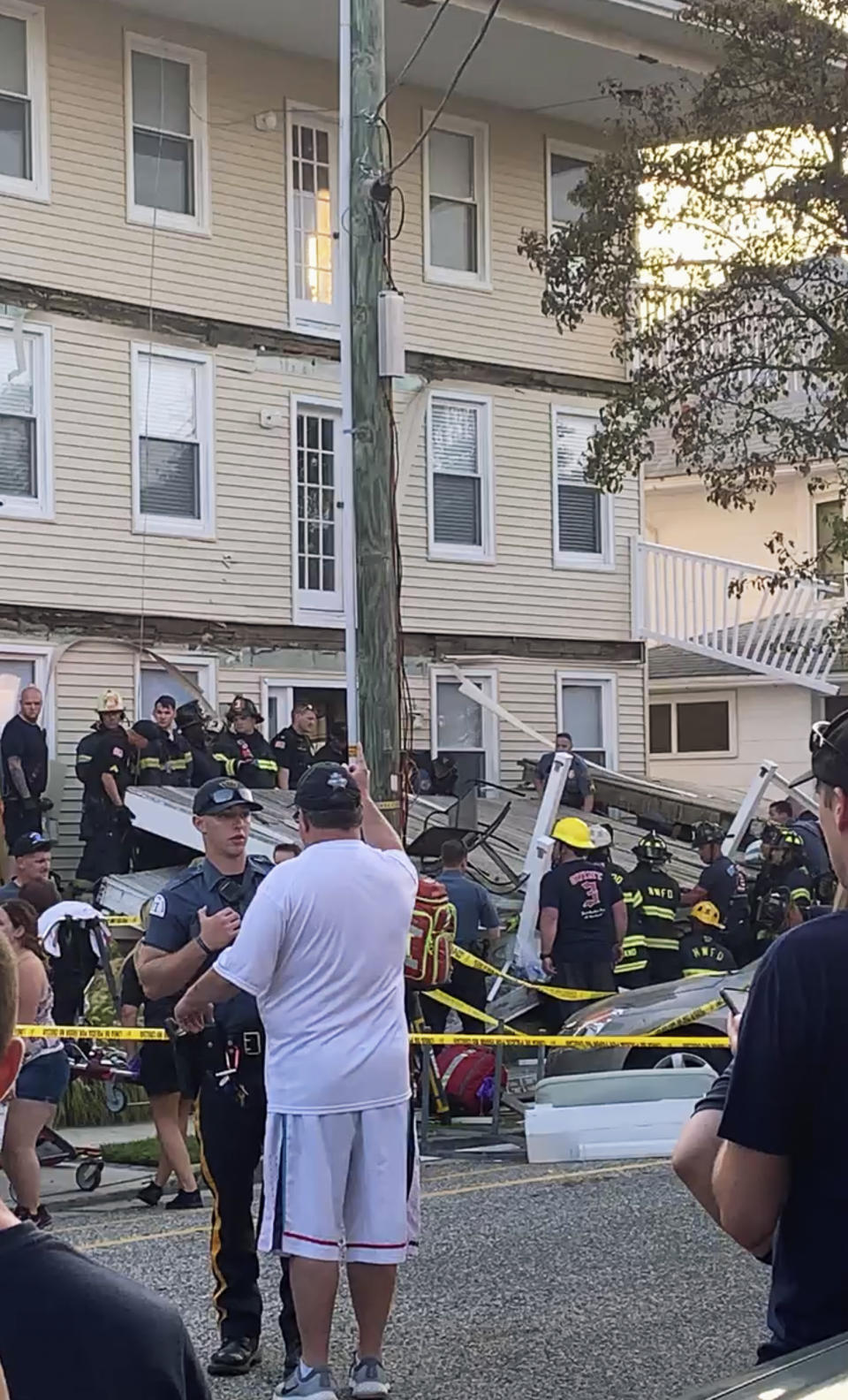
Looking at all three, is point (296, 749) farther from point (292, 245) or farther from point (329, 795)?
point (329, 795)

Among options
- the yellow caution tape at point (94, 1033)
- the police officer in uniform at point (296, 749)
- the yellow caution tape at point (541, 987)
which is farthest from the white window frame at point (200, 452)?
the yellow caution tape at point (94, 1033)

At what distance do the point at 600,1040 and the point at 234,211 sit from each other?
12227 mm

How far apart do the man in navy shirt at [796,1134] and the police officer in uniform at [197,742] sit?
1471cm

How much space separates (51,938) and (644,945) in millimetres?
4215

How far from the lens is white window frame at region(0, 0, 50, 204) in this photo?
18688 mm

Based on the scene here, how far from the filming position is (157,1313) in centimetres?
219

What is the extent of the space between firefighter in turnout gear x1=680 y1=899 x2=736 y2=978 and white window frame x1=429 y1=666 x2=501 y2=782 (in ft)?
26.3

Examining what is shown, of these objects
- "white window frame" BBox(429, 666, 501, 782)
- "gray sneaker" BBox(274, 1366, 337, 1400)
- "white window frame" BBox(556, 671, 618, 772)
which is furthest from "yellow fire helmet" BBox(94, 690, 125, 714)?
"gray sneaker" BBox(274, 1366, 337, 1400)

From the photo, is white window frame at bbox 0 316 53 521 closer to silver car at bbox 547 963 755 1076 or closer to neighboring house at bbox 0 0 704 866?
neighboring house at bbox 0 0 704 866

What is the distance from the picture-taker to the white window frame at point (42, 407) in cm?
1873

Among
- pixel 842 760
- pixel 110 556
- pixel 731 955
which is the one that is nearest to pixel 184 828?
pixel 110 556

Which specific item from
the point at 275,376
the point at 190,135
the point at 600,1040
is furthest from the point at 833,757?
the point at 190,135

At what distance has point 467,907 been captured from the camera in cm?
1312

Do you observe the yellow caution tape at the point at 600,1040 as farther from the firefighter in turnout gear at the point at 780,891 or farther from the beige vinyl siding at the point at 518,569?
the beige vinyl siding at the point at 518,569
